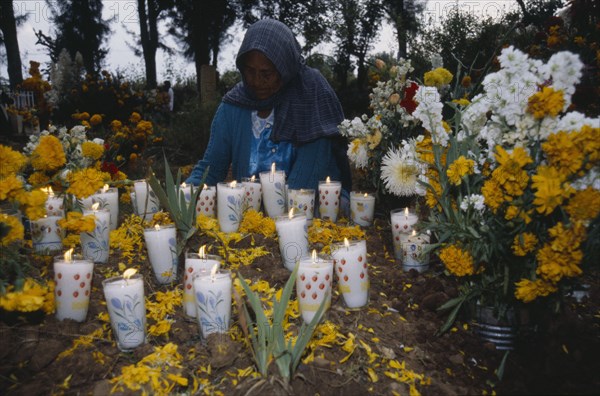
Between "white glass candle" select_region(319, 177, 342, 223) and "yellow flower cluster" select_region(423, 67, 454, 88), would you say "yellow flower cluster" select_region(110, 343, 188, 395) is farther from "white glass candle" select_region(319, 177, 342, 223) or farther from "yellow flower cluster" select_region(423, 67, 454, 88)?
"yellow flower cluster" select_region(423, 67, 454, 88)

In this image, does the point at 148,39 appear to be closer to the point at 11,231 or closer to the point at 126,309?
the point at 11,231

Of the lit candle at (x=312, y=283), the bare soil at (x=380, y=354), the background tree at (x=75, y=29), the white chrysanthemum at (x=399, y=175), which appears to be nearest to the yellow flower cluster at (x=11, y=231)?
the bare soil at (x=380, y=354)

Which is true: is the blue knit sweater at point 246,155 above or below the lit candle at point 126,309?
above

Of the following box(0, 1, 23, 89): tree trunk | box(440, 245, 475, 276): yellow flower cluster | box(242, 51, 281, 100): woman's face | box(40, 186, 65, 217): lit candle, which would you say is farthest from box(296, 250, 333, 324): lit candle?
box(0, 1, 23, 89): tree trunk

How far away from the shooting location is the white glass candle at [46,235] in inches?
88.1

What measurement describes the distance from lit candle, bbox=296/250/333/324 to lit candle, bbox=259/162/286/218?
98 cm

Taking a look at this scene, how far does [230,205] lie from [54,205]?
0.91m

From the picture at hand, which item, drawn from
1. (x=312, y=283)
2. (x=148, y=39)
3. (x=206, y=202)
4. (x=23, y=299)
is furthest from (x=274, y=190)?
(x=148, y=39)

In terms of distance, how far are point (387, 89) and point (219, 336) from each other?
1958mm

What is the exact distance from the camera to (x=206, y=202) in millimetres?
2736

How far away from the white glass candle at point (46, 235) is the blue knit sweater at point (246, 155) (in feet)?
4.80

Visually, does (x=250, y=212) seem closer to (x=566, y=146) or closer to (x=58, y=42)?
(x=566, y=146)

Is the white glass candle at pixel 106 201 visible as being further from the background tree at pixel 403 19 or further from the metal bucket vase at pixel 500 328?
the background tree at pixel 403 19

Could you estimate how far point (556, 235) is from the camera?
1516 millimetres
